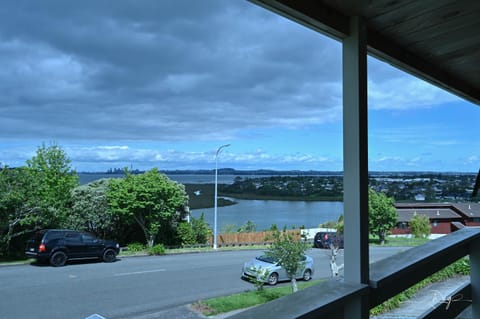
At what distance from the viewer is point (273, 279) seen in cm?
239

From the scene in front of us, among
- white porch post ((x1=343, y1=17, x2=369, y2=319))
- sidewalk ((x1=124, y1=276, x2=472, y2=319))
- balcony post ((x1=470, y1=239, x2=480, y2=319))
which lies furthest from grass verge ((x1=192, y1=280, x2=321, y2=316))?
balcony post ((x1=470, y1=239, x2=480, y2=319))

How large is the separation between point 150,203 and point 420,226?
214 cm

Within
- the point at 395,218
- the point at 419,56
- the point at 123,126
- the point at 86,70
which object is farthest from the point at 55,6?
the point at 395,218

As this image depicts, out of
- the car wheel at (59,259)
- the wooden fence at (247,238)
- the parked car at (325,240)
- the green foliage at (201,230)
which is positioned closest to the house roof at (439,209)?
the parked car at (325,240)

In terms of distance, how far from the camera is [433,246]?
1.59m

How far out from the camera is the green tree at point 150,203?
8.36 ft

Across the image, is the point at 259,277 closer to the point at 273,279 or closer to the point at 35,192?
the point at 273,279

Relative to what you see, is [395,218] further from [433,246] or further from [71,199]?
[71,199]

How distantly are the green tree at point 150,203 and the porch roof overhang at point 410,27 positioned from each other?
1.54 metres

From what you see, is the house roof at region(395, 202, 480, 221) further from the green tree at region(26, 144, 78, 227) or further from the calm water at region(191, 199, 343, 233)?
the green tree at region(26, 144, 78, 227)

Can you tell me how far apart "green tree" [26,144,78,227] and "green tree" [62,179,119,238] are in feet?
0.28

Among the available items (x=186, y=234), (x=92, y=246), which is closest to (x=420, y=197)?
(x=186, y=234)

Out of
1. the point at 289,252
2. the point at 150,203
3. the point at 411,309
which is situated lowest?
the point at 411,309

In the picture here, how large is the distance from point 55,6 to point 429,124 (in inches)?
107
